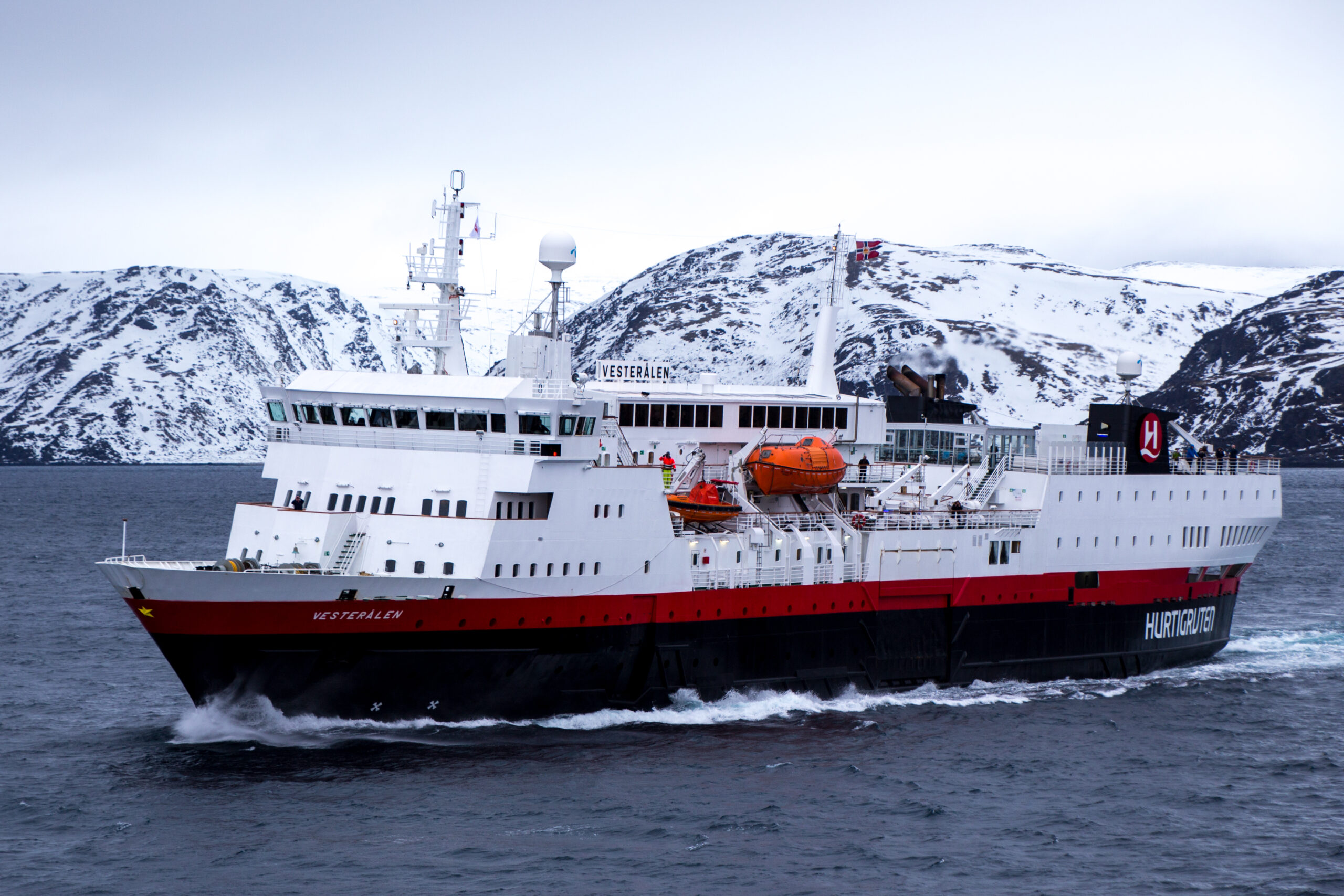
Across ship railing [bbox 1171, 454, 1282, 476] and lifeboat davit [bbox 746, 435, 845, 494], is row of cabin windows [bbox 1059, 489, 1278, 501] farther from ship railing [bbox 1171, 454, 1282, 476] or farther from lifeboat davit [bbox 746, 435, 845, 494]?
lifeboat davit [bbox 746, 435, 845, 494]

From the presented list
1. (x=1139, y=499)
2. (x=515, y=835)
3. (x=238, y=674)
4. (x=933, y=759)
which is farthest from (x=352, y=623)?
(x=1139, y=499)

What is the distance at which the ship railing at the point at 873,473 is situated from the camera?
3744cm

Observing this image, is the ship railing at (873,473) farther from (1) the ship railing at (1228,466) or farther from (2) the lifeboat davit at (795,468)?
(1) the ship railing at (1228,466)

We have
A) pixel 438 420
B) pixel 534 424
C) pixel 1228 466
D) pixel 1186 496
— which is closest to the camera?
pixel 534 424

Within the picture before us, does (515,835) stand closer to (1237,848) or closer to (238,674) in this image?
(238,674)

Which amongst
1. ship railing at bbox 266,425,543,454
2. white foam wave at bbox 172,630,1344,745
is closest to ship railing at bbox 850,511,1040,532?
white foam wave at bbox 172,630,1344,745

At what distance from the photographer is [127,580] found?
26.9 m

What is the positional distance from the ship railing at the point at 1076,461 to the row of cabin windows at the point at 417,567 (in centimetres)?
1766

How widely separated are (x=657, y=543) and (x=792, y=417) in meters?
7.55

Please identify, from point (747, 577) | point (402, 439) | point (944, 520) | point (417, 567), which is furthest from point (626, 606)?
point (944, 520)

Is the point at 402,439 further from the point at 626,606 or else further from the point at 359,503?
the point at 626,606

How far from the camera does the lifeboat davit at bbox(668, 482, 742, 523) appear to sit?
32.0 metres

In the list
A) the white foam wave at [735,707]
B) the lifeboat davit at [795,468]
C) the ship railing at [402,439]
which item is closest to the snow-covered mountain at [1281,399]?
the white foam wave at [735,707]

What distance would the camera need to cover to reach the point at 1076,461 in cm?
3803
